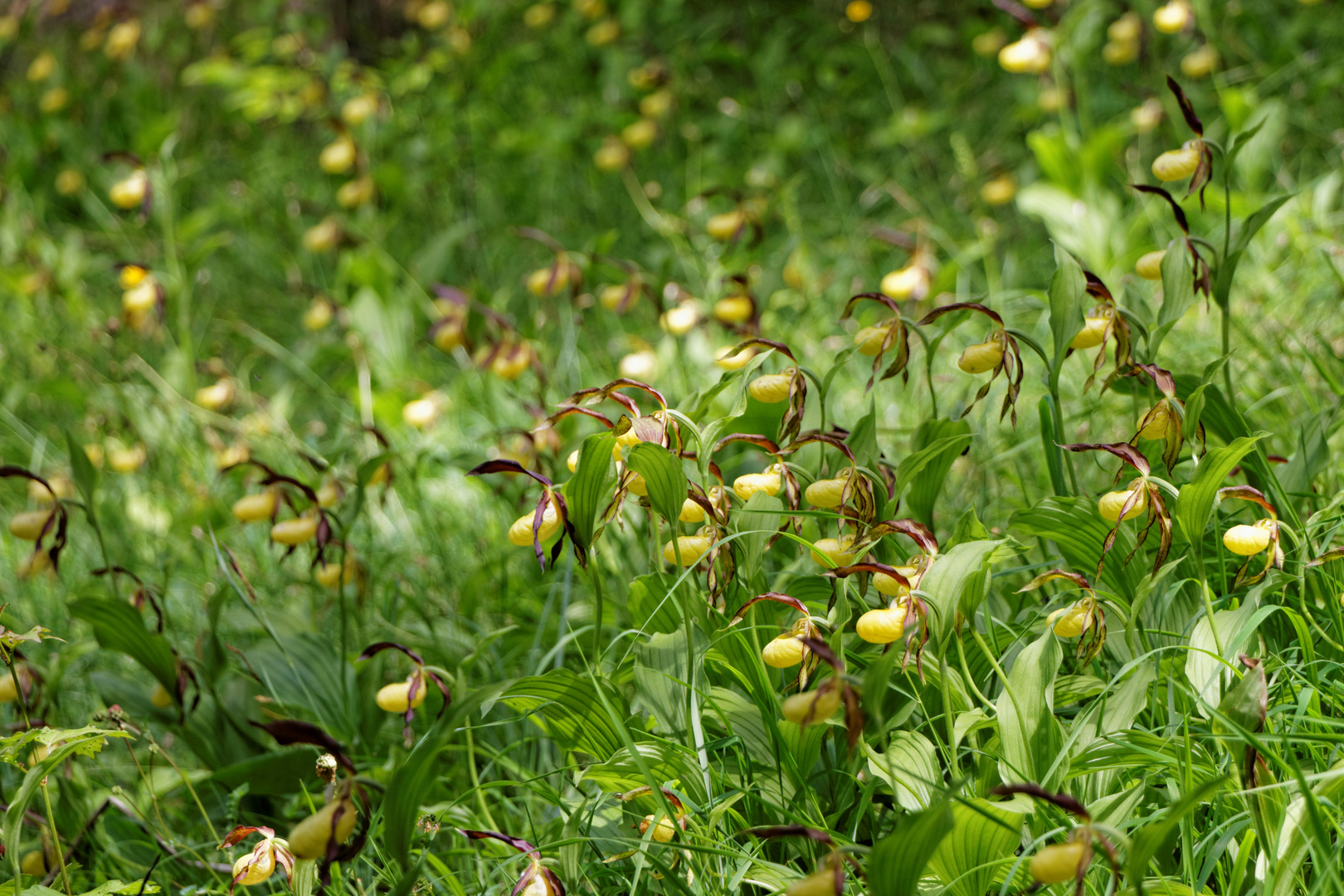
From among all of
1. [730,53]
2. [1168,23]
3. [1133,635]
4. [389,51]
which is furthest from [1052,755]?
[389,51]

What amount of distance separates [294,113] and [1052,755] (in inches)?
126

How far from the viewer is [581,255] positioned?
196 centimetres

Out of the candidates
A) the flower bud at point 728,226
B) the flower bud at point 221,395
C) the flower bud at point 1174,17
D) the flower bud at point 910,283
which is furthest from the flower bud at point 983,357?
the flower bud at point 1174,17

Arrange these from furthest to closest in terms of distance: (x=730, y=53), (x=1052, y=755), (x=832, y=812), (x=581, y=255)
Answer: (x=730, y=53), (x=581, y=255), (x=832, y=812), (x=1052, y=755)

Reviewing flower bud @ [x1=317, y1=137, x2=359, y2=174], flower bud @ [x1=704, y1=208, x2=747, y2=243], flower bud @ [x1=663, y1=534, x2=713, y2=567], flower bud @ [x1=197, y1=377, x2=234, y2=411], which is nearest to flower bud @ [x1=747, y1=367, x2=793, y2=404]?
flower bud @ [x1=663, y1=534, x2=713, y2=567]

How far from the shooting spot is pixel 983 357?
917mm

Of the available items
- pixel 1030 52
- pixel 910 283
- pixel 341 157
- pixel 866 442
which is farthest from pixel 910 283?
pixel 341 157

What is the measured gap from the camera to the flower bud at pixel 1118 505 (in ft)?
2.76

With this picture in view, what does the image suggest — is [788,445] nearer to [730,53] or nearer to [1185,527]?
[1185,527]

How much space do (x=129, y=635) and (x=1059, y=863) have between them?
109 cm

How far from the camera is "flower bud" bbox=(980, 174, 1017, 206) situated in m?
2.57

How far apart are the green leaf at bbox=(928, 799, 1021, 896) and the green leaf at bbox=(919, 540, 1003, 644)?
0.14m

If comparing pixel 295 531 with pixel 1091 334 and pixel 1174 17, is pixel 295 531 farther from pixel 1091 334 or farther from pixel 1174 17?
pixel 1174 17

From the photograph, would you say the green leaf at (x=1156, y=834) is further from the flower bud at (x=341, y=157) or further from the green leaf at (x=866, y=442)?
the flower bud at (x=341, y=157)
